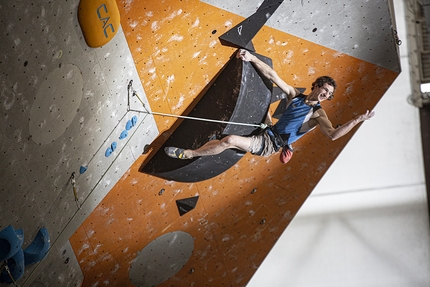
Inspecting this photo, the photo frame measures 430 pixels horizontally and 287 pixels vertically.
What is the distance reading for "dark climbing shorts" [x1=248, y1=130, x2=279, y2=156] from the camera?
323 centimetres

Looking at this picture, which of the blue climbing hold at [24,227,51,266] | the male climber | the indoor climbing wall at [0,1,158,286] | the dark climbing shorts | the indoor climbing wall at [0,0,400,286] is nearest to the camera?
the indoor climbing wall at [0,1,158,286]

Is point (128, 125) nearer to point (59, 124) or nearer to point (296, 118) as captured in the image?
point (59, 124)

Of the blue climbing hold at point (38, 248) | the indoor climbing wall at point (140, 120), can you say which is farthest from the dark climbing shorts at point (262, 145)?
the blue climbing hold at point (38, 248)

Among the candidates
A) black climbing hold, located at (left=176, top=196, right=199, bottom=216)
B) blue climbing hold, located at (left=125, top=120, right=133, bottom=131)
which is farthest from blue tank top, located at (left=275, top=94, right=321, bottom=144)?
blue climbing hold, located at (left=125, top=120, right=133, bottom=131)

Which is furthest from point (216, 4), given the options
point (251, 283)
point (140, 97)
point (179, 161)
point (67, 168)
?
point (251, 283)

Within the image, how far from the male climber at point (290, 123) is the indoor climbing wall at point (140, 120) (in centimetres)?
7

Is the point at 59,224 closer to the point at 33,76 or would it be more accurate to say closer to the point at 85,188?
the point at 85,188

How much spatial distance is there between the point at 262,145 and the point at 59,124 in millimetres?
1243

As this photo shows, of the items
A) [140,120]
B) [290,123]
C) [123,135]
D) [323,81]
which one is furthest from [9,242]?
[323,81]

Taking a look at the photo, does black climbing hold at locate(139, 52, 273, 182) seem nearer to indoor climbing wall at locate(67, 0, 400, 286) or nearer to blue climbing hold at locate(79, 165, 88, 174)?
indoor climbing wall at locate(67, 0, 400, 286)

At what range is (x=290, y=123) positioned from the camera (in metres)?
3.18

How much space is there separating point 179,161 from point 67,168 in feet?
2.24

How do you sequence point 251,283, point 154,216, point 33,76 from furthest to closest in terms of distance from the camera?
1. point 251,283
2. point 154,216
3. point 33,76

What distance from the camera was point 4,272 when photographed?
2.67 m
